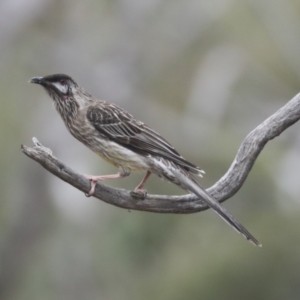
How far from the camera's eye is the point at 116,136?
5836 mm

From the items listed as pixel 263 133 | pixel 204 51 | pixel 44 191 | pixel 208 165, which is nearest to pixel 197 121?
pixel 208 165

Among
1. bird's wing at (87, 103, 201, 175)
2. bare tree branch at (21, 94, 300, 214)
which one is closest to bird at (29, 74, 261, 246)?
bird's wing at (87, 103, 201, 175)

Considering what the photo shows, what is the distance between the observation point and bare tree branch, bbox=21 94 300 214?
4.93m

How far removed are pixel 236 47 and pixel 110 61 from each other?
2.43 meters

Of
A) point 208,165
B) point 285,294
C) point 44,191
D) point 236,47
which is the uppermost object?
point 236,47

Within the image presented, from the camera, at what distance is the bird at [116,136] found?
5.52 m

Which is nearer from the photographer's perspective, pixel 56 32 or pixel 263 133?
pixel 263 133

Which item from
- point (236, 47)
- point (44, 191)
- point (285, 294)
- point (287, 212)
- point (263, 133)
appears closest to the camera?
point (263, 133)

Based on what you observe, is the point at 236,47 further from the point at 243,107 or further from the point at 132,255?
the point at 132,255

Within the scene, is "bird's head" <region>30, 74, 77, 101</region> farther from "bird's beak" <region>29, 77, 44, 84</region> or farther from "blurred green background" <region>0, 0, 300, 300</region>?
"blurred green background" <region>0, 0, 300, 300</region>

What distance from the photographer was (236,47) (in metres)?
14.5

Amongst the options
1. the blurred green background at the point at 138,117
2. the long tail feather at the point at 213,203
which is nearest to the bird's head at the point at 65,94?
the long tail feather at the point at 213,203

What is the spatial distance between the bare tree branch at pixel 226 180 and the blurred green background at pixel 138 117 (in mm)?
6198

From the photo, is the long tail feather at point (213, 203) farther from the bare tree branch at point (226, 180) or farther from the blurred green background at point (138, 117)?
the blurred green background at point (138, 117)
